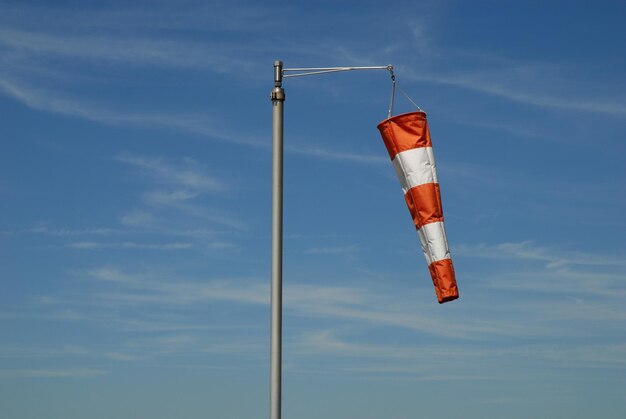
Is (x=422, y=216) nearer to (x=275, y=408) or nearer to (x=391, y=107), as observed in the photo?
(x=391, y=107)

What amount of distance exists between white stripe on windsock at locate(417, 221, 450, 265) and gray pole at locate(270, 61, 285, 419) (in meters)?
2.48

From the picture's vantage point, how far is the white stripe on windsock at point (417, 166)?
14.1 meters

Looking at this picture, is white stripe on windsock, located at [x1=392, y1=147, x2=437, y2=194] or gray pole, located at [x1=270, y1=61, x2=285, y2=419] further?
white stripe on windsock, located at [x1=392, y1=147, x2=437, y2=194]

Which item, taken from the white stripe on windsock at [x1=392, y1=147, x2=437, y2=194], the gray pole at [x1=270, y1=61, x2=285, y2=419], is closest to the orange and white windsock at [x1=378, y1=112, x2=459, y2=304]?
the white stripe on windsock at [x1=392, y1=147, x2=437, y2=194]

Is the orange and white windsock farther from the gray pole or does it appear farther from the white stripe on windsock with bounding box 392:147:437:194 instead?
the gray pole

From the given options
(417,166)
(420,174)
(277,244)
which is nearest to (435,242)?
(420,174)

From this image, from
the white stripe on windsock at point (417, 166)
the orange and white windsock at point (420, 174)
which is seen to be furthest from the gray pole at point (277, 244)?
the white stripe on windsock at point (417, 166)

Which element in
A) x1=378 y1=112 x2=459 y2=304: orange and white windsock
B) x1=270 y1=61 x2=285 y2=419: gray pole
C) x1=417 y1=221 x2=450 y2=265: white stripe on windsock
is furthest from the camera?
x1=378 y1=112 x2=459 y2=304: orange and white windsock

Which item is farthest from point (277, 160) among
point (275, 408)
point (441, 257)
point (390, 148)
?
point (275, 408)

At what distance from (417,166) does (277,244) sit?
2739 millimetres

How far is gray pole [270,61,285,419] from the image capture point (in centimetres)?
1317

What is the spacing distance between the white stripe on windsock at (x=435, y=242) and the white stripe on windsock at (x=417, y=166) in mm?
766

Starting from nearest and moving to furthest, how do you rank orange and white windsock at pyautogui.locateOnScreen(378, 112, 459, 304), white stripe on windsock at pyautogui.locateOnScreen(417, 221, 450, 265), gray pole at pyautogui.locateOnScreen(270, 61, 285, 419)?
1. gray pole at pyautogui.locateOnScreen(270, 61, 285, 419)
2. white stripe on windsock at pyautogui.locateOnScreen(417, 221, 450, 265)
3. orange and white windsock at pyautogui.locateOnScreen(378, 112, 459, 304)

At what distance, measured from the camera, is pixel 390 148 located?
14.3 meters
